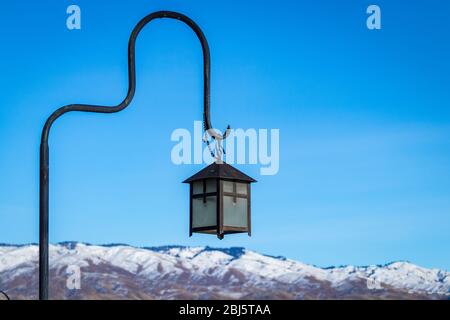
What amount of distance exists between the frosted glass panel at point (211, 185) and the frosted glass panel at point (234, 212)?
0.13 meters

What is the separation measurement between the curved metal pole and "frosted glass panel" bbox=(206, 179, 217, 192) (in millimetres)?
426

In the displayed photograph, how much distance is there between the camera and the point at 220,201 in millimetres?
8578

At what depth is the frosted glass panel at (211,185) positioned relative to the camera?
8.67 m

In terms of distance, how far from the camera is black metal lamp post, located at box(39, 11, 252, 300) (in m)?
7.71

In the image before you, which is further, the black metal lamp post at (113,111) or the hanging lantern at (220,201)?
the hanging lantern at (220,201)

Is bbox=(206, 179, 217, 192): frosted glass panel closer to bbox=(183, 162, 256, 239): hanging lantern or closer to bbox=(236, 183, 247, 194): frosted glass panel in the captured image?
bbox=(183, 162, 256, 239): hanging lantern

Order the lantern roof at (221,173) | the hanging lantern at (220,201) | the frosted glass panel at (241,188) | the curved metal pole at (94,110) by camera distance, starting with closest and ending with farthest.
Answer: the curved metal pole at (94,110) < the hanging lantern at (220,201) < the lantern roof at (221,173) < the frosted glass panel at (241,188)

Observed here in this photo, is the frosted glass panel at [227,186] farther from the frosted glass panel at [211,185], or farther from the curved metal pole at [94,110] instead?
the curved metal pole at [94,110]

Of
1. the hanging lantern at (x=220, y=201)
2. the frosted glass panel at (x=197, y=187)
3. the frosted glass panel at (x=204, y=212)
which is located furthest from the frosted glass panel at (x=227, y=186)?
the frosted glass panel at (x=197, y=187)

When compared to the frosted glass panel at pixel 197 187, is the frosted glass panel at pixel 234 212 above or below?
below
